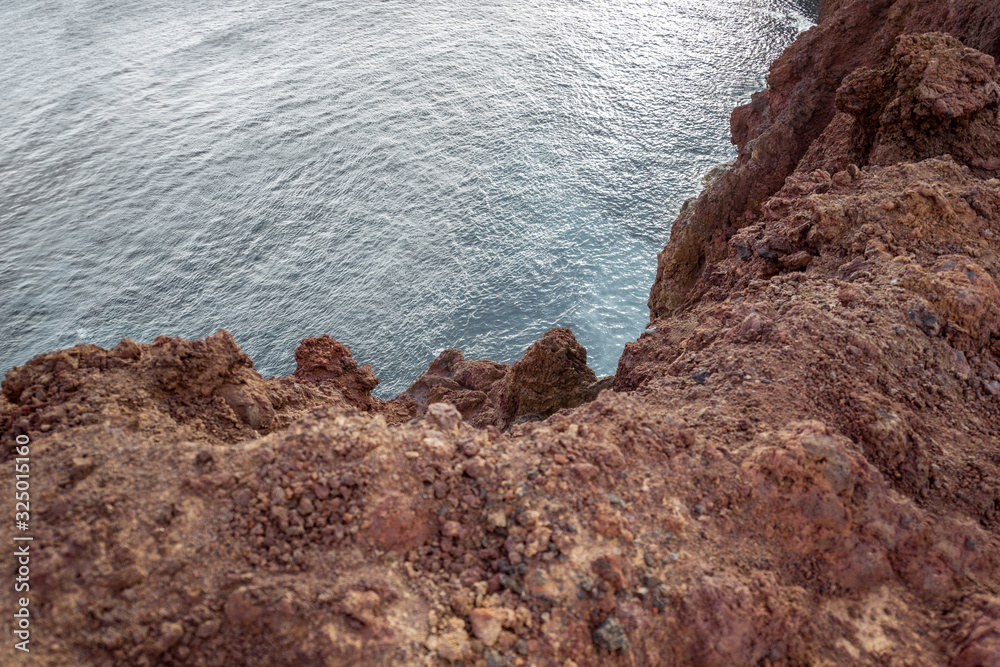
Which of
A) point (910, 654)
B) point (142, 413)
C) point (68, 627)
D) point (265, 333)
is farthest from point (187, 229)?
point (910, 654)

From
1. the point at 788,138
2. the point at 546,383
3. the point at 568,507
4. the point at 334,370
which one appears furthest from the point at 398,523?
the point at 788,138

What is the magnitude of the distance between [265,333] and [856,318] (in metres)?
14.3

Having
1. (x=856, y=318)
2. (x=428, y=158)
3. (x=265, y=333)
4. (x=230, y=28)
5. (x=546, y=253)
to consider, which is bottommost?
(x=265, y=333)

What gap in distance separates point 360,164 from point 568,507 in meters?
18.8

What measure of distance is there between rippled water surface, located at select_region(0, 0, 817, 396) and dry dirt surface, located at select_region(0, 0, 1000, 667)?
1026 cm

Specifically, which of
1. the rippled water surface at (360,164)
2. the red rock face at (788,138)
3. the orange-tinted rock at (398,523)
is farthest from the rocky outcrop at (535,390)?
the orange-tinted rock at (398,523)

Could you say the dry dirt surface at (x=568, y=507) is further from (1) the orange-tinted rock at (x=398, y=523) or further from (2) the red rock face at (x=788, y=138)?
(2) the red rock face at (x=788, y=138)

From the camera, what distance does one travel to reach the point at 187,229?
18.8 m

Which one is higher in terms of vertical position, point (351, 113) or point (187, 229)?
point (351, 113)

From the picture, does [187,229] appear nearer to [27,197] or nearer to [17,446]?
[27,197]

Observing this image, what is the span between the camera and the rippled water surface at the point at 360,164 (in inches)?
656

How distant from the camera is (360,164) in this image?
20.5m

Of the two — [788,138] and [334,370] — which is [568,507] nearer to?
[334,370]

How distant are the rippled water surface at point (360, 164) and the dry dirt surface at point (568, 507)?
10.3m
